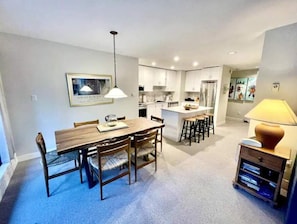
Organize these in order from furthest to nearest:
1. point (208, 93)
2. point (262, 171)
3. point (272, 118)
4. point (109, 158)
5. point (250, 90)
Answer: point (250, 90) → point (208, 93) → point (109, 158) → point (262, 171) → point (272, 118)

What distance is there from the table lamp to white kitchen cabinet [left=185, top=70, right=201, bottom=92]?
444 centimetres

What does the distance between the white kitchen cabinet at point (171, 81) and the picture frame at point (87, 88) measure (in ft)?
11.2

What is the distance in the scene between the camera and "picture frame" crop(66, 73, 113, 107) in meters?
3.00

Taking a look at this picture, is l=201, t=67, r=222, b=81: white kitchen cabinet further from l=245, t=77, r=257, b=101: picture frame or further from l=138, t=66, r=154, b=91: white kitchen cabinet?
l=138, t=66, r=154, b=91: white kitchen cabinet

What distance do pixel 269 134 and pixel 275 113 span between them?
29 cm

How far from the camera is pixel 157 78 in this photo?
19.3 feet

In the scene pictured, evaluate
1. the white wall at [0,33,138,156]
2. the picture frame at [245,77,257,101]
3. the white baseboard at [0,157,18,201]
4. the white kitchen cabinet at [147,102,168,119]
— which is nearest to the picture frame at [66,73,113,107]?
the white wall at [0,33,138,156]

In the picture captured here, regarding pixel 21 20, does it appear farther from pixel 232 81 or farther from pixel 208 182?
pixel 232 81

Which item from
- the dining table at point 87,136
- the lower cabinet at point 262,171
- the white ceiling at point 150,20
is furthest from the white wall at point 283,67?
the dining table at point 87,136

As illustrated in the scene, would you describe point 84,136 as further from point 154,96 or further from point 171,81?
point 171,81

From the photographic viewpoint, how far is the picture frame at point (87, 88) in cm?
300

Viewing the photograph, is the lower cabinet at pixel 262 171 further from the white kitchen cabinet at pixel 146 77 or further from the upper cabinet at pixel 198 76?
the white kitchen cabinet at pixel 146 77

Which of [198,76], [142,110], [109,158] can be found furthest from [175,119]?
[198,76]

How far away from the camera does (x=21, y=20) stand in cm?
185
